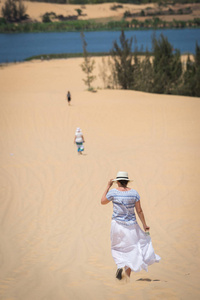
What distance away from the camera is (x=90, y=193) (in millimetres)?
9898

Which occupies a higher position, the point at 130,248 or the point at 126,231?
the point at 126,231

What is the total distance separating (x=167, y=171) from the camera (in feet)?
37.6

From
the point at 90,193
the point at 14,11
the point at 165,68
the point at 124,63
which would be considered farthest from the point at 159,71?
the point at 90,193

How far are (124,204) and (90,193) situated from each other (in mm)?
5051

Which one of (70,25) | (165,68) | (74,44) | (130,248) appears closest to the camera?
(130,248)

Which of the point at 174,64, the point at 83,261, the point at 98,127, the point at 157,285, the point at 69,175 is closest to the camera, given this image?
the point at 157,285

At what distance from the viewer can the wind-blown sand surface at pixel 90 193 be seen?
5301 millimetres

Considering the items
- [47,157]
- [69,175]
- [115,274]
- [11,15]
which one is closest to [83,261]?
[115,274]

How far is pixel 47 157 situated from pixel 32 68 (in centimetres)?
3346

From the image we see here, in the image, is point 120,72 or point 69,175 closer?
point 69,175

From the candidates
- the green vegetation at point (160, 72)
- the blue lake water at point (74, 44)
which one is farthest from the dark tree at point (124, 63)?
the blue lake water at point (74, 44)

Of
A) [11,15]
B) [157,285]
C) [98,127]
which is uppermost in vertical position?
[11,15]

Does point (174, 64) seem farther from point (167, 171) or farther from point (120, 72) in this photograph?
point (167, 171)

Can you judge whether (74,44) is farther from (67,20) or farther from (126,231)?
(126,231)
